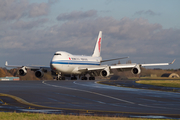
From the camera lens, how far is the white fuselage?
63.3 meters

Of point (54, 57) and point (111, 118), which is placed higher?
point (54, 57)

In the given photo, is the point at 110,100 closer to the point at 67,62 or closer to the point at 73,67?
the point at 67,62

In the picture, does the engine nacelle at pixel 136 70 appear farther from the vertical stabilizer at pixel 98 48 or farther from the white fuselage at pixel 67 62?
the vertical stabilizer at pixel 98 48

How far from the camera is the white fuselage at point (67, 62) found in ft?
208

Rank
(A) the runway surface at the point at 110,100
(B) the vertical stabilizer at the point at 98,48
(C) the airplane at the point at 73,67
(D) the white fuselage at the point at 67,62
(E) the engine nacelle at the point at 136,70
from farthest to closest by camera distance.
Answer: (B) the vertical stabilizer at the point at 98,48 → (E) the engine nacelle at the point at 136,70 → (C) the airplane at the point at 73,67 → (D) the white fuselage at the point at 67,62 → (A) the runway surface at the point at 110,100

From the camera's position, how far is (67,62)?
65562 millimetres

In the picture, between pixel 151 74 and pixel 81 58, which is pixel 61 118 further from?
pixel 151 74

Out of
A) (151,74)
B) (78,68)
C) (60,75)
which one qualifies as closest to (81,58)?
(78,68)

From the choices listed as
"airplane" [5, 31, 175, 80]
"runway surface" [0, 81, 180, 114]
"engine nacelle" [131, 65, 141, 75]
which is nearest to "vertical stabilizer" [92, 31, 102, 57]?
"airplane" [5, 31, 175, 80]

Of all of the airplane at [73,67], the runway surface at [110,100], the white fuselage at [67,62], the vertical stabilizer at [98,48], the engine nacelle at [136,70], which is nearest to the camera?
the runway surface at [110,100]

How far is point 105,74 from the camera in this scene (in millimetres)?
68062

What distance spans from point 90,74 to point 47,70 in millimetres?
10856

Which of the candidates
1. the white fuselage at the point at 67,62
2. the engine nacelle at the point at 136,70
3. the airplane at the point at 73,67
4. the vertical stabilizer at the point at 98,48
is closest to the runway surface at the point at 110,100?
the white fuselage at the point at 67,62

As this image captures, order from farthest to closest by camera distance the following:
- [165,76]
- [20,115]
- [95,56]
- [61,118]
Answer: [165,76] < [95,56] < [20,115] < [61,118]
